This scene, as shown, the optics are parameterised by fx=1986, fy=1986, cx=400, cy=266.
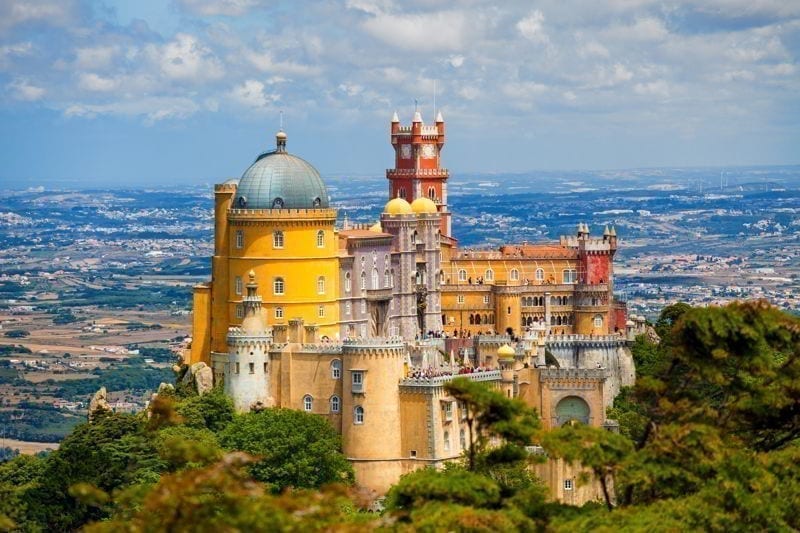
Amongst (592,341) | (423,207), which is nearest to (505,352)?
(592,341)

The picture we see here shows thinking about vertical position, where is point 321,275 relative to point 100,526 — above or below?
above

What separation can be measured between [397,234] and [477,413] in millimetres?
62959

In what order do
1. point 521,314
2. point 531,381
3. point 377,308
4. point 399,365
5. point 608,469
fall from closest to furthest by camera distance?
point 608,469
point 399,365
point 531,381
point 377,308
point 521,314

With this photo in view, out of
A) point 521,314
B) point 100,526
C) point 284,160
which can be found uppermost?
point 284,160

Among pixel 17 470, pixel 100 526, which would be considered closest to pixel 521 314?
pixel 17 470

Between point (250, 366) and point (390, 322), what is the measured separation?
1875 cm

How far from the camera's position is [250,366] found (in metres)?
120

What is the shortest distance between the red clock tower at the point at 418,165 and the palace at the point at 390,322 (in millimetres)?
10254

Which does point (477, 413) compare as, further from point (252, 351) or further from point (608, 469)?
point (252, 351)

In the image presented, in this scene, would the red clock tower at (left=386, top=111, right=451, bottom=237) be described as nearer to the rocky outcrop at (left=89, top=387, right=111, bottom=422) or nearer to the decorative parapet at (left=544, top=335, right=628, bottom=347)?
the decorative parapet at (left=544, top=335, right=628, bottom=347)

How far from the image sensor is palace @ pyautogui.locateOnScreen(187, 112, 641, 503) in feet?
381

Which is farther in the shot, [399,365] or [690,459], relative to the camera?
[399,365]

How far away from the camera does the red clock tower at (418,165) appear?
16125cm

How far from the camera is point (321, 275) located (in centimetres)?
12812
